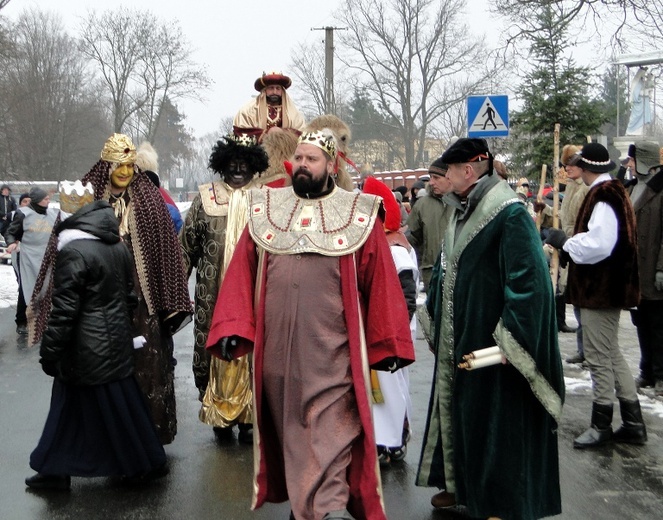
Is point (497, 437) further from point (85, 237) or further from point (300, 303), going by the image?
point (85, 237)

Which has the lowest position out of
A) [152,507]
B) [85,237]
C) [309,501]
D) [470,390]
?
[152,507]

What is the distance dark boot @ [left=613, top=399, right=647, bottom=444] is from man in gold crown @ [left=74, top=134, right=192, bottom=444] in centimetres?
315

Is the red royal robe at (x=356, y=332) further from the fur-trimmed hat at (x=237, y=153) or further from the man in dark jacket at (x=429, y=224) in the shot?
the man in dark jacket at (x=429, y=224)

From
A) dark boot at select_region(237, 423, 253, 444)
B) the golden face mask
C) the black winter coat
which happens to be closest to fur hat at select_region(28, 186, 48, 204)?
the golden face mask

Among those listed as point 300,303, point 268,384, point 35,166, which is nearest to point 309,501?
point 268,384

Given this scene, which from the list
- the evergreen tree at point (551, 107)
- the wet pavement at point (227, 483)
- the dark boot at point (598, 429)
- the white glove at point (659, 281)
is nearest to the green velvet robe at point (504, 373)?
the wet pavement at point (227, 483)

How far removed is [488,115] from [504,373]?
806 cm

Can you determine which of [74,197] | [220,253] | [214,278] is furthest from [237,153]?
[74,197]

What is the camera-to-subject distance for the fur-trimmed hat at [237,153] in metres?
6.42

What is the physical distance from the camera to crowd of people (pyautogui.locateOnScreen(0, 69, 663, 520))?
162 inches

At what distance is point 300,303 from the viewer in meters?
4.11

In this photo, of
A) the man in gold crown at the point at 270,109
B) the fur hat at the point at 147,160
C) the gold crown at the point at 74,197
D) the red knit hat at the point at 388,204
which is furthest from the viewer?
the fur hat at the point at 147,160

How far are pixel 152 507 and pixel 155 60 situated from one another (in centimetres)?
5311

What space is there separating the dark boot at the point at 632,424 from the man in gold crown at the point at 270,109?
375cm
